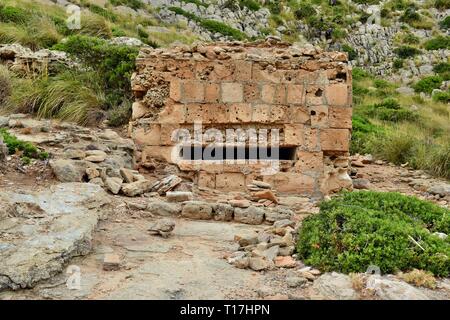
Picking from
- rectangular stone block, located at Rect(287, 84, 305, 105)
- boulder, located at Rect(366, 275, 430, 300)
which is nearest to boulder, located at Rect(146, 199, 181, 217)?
rectangular stone block, located at Rect(287, 84, 305, 105)

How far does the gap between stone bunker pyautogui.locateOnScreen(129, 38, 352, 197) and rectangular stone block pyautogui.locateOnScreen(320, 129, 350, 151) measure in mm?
15

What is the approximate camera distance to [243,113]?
27.0 feet

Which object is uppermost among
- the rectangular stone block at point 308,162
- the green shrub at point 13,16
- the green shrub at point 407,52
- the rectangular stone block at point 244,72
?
the green shrub at point 407,52

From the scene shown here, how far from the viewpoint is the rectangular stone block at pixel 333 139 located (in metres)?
8.30

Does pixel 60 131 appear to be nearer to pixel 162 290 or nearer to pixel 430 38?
pixel 162 290

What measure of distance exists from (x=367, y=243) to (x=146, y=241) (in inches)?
83.0

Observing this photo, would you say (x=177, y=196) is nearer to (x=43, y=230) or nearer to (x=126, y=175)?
(x=126, y=175)

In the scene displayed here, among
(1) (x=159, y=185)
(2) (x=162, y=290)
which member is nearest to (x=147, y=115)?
(1) (x=159, y=185)

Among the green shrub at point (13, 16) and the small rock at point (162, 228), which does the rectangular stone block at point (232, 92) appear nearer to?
the small rock at point (162, 228)

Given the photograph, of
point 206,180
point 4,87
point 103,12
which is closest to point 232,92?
point 206,180

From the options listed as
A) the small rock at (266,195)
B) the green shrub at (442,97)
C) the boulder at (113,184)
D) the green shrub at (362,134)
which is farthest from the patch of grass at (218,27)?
the boulder at (113,184)

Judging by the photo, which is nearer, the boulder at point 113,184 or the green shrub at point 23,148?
the boulder at point 113,184

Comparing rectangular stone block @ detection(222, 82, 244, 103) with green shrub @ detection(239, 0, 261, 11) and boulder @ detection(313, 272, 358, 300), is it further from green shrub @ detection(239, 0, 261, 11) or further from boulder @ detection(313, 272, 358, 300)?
green shrub @ detection(239, 0, 261, 11)

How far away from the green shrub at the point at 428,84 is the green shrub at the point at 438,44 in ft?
15.3
